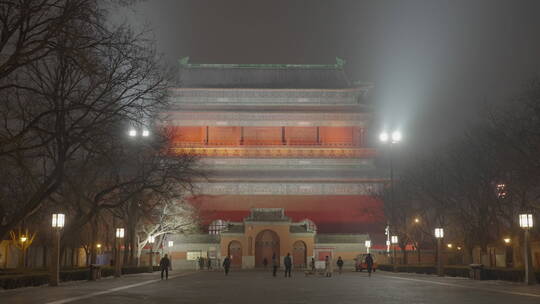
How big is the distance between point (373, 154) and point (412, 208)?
14.7 metres

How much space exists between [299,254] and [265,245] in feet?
12.3

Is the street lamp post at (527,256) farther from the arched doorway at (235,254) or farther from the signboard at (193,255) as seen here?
the signboard at (193,255)

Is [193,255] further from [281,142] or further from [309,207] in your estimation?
[281,142]

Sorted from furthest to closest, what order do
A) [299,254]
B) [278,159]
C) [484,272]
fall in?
[278,159] < [299,254] < [484,272]

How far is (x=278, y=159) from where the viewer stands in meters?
75.9

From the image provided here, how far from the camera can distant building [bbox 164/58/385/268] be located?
68938 millimetres

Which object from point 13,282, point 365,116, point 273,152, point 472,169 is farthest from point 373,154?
point 13,282

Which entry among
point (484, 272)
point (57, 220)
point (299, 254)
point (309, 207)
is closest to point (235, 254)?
point (299, 254)

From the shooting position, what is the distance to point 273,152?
7612 cm

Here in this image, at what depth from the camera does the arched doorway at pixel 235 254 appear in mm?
69062

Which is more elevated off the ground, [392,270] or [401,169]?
[401,169]

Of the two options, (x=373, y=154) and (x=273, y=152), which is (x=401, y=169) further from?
(x=273, y=152)

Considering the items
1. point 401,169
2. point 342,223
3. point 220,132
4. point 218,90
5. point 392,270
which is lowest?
point 392,270

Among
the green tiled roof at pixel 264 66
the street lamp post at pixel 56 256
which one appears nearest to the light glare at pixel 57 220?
the street lamp post at pixel 56 256
